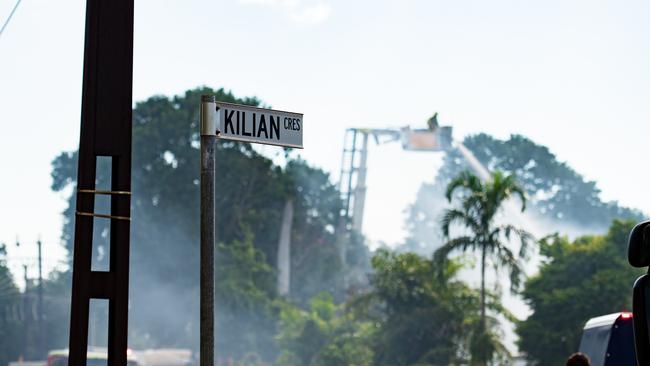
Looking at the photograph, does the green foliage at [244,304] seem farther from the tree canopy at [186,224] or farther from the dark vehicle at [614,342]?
the dark vehicle at [614,342]

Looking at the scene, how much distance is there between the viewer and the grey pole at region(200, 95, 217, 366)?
804 centimetres

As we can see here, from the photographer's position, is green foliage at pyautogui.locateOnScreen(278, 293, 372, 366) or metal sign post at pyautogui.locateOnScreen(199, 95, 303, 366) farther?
green foliage at pyautogui.locateOnScreen(278, 293, 372, 366)

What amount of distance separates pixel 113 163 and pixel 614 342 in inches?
354

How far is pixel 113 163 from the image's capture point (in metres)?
8.15

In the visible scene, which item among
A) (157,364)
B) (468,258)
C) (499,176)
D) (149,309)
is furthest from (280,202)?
(499,176)

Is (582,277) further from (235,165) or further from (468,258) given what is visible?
(235,165)

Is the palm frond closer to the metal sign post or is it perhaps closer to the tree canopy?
the metal sign post

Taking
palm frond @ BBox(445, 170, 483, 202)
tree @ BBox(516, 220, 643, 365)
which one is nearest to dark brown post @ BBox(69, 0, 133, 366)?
palm frond @ BBox(445, 170, 483, 202)

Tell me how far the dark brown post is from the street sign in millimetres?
694

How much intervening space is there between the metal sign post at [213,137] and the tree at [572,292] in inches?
1541

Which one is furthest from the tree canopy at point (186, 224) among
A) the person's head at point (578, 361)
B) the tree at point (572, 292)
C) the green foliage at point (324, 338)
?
the person's head at point (578, 361)

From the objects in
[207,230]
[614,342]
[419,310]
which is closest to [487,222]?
[419,310]

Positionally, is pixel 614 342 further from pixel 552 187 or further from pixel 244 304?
pixel 552 187

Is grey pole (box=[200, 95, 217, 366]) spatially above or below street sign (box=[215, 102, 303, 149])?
below
